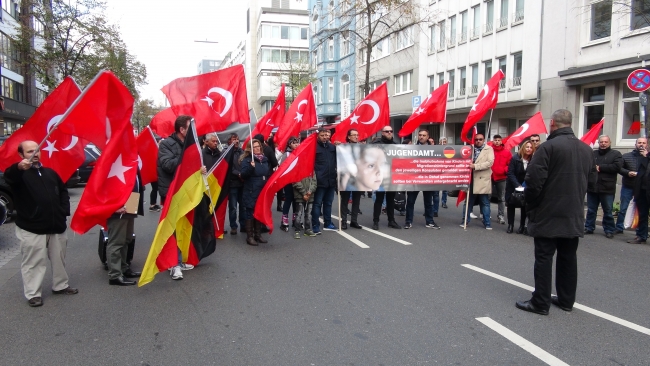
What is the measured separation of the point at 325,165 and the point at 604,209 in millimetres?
5381

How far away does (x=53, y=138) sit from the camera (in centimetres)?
604

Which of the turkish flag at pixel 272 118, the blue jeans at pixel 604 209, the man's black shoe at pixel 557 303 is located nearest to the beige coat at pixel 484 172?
the blue jeans at pixel 604 209

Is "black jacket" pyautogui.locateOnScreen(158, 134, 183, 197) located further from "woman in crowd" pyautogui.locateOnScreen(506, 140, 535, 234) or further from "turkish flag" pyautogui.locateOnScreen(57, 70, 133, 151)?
"woman in crowd" pyautogui.locateOnScreen(506, 140, 535, 234)

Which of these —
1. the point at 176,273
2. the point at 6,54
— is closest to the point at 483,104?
the point at 176,273

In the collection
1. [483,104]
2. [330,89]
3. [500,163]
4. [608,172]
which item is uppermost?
[330,89]

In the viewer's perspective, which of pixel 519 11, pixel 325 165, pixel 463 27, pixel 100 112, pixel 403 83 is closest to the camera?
pixel 100 112

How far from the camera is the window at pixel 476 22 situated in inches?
1038

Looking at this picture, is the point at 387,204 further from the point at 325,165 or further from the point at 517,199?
the point at 517,199

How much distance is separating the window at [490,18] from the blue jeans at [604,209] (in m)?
17.9

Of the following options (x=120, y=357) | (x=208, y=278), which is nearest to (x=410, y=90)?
(x=208, y=278)

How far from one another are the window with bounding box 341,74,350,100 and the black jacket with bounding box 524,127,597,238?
127ft

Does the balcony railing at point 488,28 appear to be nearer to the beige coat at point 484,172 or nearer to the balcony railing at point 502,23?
the balcony railing at point 502,23

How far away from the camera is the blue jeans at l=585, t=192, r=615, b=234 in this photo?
938 cm

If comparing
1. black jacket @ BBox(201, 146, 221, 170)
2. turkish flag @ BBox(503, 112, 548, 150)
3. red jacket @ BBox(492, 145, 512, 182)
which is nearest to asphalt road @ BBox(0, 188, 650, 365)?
black jacket @ BBox(201, 146, 221, 170)
